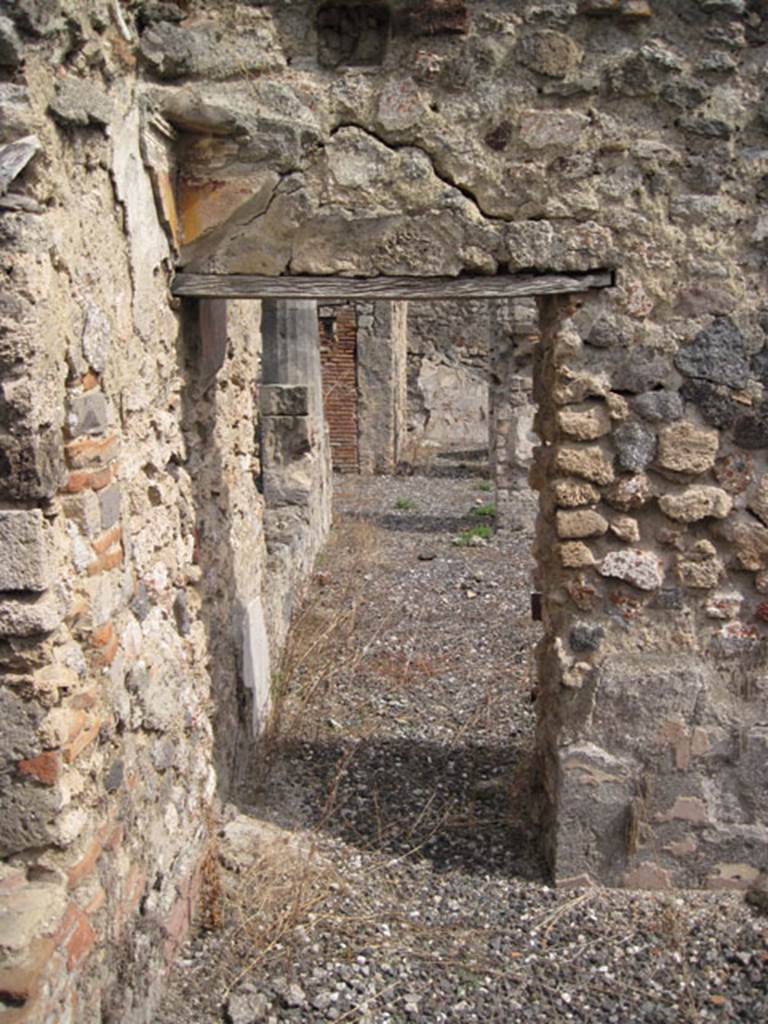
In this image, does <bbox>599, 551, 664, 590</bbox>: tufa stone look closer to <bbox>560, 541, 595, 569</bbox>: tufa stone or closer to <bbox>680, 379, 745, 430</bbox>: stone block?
<bbox>560, 541, 595, 569</bbox>: tufa stone

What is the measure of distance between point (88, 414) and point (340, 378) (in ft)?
35.5

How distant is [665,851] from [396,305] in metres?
10.6

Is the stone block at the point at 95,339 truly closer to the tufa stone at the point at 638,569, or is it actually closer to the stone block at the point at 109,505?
the stone block at the point at 109,505

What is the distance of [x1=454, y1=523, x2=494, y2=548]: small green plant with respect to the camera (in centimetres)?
898

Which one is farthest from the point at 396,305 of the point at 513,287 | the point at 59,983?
the point at 59,983

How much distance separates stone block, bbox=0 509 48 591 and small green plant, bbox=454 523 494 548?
266 inches

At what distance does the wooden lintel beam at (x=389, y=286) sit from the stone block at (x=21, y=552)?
1232 mm

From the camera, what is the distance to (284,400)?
8.45 m

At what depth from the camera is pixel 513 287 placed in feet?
10.7

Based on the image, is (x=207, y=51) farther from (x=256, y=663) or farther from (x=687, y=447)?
(x=256, y=663)

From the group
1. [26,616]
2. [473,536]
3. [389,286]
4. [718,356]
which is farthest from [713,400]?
[473,536]

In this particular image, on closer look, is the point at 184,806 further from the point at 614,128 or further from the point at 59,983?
the point at 614,128

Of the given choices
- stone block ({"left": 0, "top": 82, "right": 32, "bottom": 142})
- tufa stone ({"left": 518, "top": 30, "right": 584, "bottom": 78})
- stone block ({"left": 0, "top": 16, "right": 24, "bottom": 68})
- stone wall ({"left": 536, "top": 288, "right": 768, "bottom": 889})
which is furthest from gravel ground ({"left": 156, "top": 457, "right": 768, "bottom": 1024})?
tufa stone ({"left": 518, "top": 30, "right": 584, "bottom": 78})

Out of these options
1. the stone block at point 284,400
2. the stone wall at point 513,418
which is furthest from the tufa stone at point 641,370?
the stone wall at point 513,418
